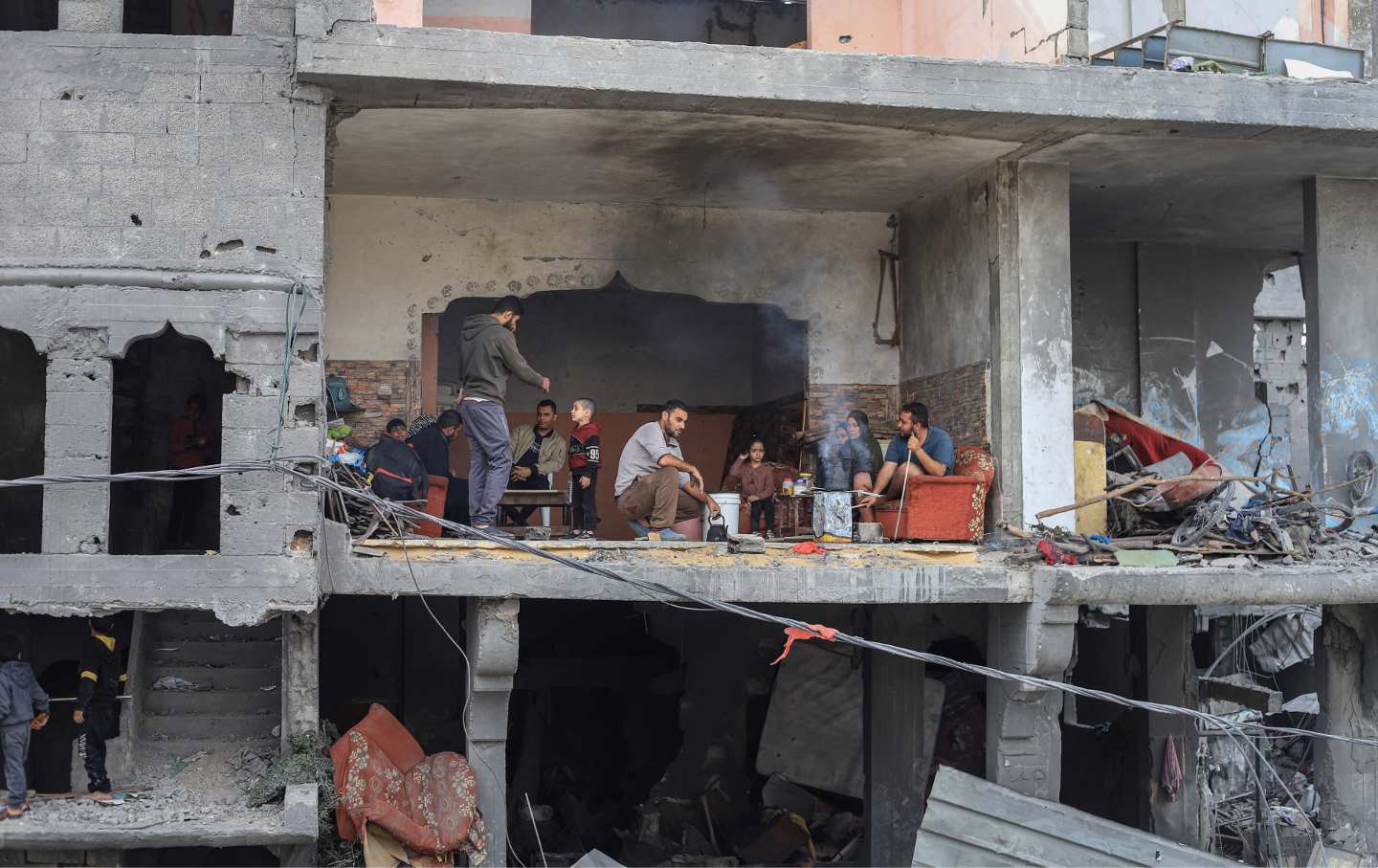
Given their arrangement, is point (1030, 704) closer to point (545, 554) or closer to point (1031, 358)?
point (1031, 358)

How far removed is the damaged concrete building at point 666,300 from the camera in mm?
10172

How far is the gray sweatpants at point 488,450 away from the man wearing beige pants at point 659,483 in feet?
3.65

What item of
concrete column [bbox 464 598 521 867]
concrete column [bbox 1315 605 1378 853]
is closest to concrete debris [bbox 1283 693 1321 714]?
concrete column [bbox 1315 605 1378 853]

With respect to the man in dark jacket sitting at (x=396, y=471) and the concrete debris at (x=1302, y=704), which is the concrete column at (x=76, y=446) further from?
the concrete debris at (x=1302, y=704)

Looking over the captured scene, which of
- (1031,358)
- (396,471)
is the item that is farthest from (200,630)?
(1031,358)

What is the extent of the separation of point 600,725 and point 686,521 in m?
5.29

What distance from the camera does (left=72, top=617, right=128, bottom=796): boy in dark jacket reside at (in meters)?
10.5

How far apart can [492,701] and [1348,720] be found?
24.9ft

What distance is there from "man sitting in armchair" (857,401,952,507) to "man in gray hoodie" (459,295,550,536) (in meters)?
3.02

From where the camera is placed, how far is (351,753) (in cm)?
1069

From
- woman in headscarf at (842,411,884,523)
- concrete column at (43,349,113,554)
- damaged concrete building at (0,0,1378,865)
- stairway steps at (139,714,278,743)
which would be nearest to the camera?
concrete column at (43,349,113,554)

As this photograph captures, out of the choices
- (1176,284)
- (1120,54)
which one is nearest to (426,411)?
(1120,54)

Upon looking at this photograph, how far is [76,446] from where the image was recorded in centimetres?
998

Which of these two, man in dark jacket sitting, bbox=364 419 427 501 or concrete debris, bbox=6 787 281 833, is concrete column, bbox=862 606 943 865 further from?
concrete debris, bbox=6 787 281 833
